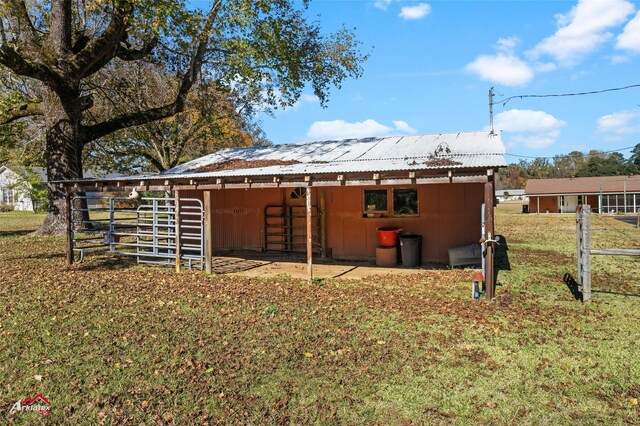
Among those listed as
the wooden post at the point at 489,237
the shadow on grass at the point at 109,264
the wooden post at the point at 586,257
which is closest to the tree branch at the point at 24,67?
the shadow on grass at the point at 109,264

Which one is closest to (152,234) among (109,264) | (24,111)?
(109,264)

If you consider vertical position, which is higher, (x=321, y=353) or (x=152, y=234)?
(x=152, y=234)

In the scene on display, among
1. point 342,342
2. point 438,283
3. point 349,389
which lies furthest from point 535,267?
point 349,389

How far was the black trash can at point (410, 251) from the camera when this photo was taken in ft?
35.7

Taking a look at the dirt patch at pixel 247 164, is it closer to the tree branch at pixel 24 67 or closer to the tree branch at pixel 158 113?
→ the tree branch at pixel 158 113

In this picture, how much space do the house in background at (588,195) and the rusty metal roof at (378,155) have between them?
33263 millimetres

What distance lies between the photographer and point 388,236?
36.6ft

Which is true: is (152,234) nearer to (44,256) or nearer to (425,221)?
(44,256)

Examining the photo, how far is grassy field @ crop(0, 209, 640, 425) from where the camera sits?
12.1ft

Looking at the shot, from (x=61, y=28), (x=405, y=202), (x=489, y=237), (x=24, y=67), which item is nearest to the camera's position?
(x=489, y=237)

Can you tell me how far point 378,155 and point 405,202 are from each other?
1506 millimetres

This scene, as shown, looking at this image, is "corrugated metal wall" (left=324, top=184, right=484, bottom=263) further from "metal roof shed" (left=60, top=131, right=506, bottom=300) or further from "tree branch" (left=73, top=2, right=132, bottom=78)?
"tree branch" (left=73, top=2, right=132, bottom=78)

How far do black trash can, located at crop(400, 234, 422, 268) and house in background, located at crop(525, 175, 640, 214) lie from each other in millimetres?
34901

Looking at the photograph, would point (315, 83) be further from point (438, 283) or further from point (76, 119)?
point (438, 283)
